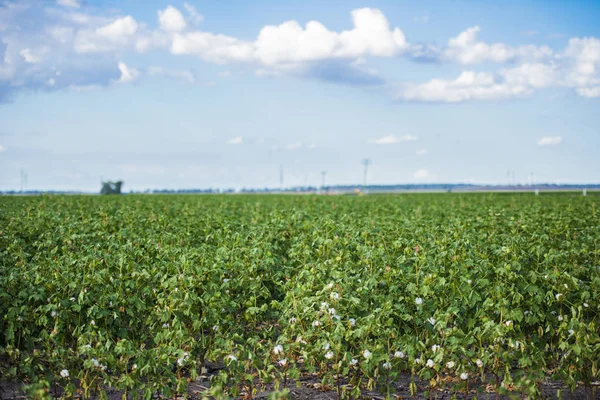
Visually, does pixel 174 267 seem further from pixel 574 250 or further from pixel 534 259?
pixel 574 250

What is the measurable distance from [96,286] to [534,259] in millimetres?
5907

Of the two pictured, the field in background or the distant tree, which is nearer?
the field in background

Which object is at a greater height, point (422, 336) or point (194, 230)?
point (194, 230)

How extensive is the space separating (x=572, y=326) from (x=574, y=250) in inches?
135

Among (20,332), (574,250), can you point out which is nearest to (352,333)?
(20,332)

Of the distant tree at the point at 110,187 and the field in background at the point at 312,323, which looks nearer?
the field in background at the point at 312,323

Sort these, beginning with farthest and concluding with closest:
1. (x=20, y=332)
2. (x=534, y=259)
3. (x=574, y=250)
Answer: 1. (x=574, y=250)
2. (x=534, y=259)
3. (x=20, y=332)

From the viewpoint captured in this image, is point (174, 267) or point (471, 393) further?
point (174, 267)

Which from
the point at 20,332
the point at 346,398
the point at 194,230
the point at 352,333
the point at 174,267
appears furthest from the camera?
the point at 194,230

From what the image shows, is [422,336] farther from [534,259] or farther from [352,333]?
[534,259]

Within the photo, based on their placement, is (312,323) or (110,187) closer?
(312,323)

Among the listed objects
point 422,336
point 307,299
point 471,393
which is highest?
point 307,299

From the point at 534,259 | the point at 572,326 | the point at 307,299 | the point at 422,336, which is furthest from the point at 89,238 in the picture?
the point at 572,326

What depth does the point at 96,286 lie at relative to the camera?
22.6 ft
